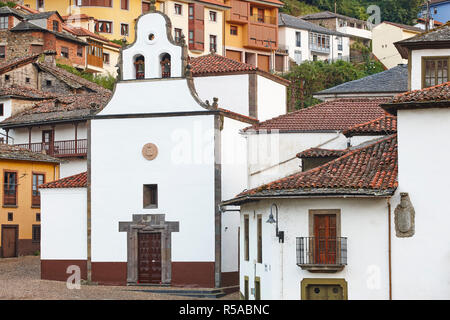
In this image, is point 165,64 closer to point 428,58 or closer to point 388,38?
point 428,58

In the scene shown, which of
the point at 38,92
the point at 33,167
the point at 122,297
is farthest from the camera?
the point at 38,92

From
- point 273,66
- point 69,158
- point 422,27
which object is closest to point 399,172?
point 69,158

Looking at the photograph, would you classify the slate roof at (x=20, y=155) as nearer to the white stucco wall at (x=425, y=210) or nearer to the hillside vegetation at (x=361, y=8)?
the white stucco wall at (x=425, y=210)

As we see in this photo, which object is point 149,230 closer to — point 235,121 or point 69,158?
point 235,121

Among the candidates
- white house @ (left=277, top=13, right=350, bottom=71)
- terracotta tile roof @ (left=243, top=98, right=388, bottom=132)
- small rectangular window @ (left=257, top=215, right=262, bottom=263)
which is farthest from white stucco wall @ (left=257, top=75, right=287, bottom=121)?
white house @ (left=277, top=13, right=350, bottom=71)

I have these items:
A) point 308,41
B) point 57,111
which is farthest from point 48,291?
point 308,41

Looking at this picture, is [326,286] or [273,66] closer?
[326,286]

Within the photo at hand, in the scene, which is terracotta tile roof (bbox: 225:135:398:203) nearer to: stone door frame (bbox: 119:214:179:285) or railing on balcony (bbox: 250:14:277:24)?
stone door frame (bbox: 119:214:179:285)

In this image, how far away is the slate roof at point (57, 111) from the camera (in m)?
69.9

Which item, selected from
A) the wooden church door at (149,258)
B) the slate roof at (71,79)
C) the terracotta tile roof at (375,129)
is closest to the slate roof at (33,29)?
the slate roof at (71,79)

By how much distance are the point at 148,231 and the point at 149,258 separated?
119 cm

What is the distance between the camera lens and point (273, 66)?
112m

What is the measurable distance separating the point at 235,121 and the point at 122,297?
11400mm

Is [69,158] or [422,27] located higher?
[422,27]
